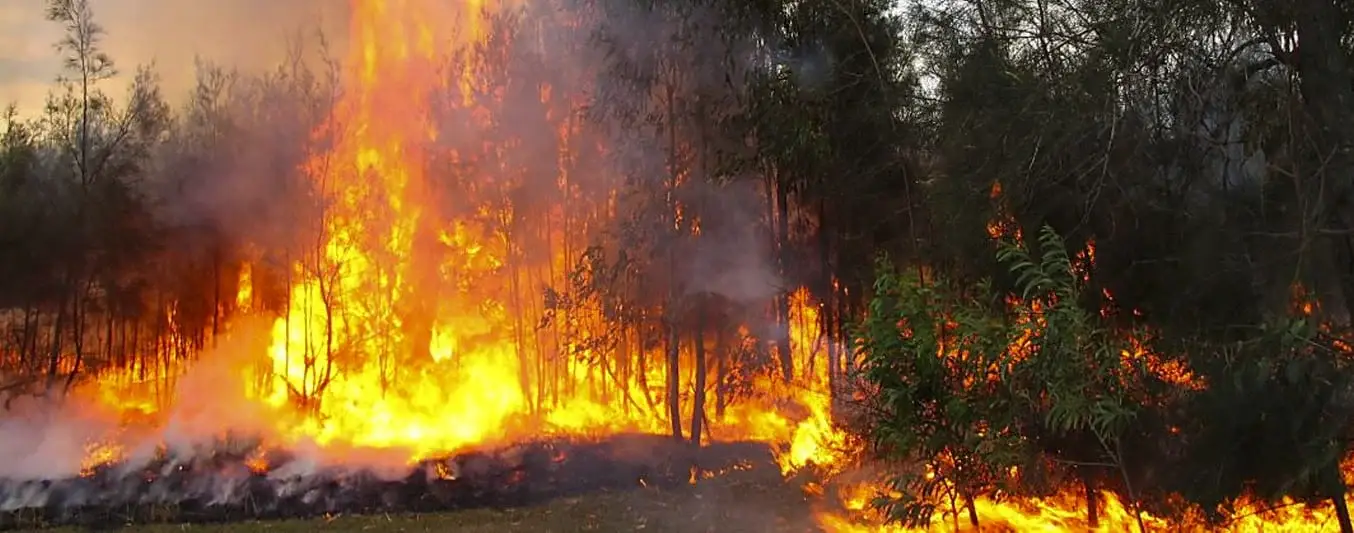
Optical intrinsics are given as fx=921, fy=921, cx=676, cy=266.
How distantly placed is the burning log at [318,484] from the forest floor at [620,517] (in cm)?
35

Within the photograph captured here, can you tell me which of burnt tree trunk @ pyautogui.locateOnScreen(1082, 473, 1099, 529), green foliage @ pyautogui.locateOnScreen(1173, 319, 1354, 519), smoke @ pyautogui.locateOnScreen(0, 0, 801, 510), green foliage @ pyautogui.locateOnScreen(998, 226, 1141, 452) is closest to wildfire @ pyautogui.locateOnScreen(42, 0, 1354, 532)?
smoke @ pyautogui.locateOnScreen(0, 0, 801, 510)

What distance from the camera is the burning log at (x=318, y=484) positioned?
29.9ft

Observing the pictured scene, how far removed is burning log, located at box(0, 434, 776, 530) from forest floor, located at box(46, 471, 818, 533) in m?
0.35

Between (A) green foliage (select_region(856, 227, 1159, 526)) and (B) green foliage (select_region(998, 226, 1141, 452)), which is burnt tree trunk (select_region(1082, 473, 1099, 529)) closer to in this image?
(A) green foliage (select_region(856, 227, 1159, 526))

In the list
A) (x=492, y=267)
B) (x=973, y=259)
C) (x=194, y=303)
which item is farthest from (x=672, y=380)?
(x=194, y=303)

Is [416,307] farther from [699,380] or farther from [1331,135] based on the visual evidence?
[1331,135]

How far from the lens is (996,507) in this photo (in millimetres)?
5754

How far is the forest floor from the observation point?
8.00 meters

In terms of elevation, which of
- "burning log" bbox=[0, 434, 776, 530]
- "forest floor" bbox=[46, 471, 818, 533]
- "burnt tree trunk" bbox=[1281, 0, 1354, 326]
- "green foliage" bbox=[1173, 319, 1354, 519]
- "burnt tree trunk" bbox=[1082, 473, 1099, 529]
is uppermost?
"burnt tree trunk" bbox=[1281, 0, 1354, 326]

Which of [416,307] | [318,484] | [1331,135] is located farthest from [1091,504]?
[416,307]

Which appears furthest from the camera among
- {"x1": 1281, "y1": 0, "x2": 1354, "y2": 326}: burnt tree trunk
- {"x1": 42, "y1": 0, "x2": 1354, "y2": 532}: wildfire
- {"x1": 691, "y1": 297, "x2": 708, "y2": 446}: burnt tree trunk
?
{"x1": 42, "y1": 0, "x2": 1354, "y2": 532}: wildfire

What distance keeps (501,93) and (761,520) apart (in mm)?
7973

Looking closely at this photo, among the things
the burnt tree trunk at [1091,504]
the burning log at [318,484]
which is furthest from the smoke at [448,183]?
the burnt tree trunk at [1091,504]

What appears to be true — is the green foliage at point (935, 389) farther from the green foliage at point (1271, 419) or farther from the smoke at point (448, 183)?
the smoke at point (448, 183)
